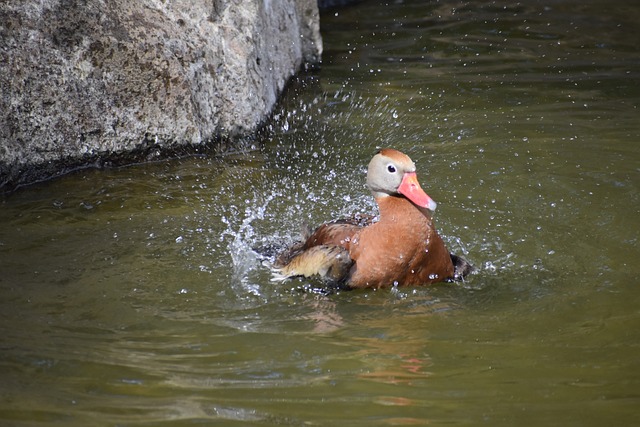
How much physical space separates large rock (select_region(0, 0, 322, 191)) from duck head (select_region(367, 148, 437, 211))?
2.65 m

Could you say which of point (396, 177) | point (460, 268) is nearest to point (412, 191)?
point (396, 177)

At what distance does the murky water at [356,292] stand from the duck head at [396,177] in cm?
52

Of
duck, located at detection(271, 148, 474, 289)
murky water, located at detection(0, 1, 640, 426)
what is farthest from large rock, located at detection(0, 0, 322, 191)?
duck, located at detection(271, 148, 474, 289)

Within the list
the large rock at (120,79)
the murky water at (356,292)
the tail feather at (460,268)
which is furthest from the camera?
the large rock at (120,79)

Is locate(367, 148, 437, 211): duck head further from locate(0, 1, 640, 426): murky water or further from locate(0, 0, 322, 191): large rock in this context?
locate(0, 0, 322, 191): large rock

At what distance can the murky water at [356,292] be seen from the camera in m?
3.63

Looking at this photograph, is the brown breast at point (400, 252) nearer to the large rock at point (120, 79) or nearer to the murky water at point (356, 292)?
the murky water at point (356, 292)

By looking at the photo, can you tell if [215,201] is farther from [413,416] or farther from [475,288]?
[413,416]

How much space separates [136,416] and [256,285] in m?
1.59

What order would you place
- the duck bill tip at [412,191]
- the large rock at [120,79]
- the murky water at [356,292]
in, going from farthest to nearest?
the large rock at [120,79]
the duck bill tip at [412,191]
the murky water at [356,292]

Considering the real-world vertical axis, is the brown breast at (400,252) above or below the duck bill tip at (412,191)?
below

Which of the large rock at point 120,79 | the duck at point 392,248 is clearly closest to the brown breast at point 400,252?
the duck at point 392,248

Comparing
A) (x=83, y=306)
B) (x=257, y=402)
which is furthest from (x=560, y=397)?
(x=83, y=306)

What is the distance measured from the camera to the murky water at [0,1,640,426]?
3.63 meters
